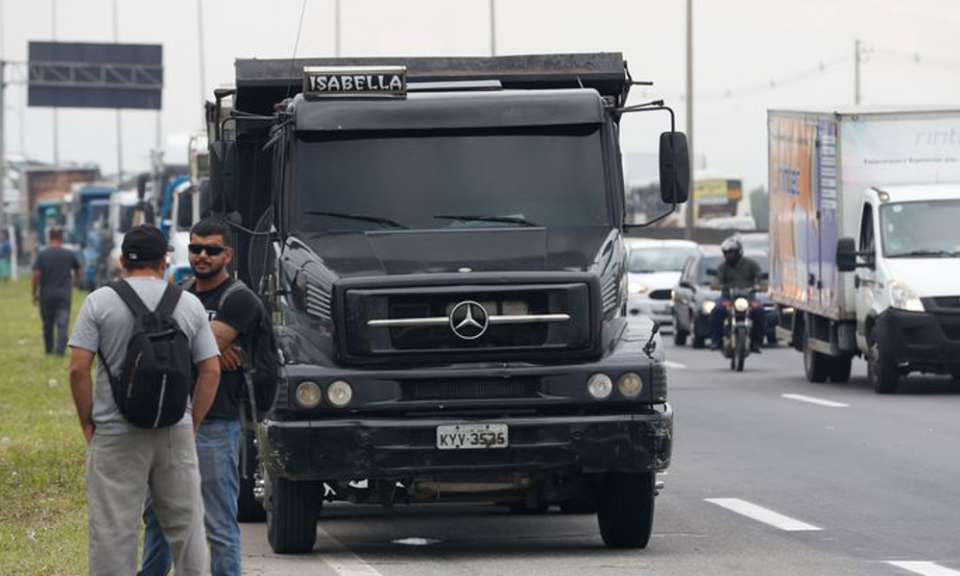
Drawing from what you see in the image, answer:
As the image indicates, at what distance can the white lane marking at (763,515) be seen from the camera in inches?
547

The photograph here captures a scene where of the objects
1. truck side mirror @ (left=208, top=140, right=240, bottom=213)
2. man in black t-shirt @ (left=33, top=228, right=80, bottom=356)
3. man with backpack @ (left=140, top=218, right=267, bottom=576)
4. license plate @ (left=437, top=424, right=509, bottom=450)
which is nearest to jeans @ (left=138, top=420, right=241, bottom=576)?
man with backpack @ (left=140, top=218, right=267, bottom=576)

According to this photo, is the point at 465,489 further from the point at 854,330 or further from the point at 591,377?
the point at 854,330

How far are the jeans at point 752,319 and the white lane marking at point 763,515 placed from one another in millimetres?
15673

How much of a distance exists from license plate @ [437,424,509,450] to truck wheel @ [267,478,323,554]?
803mm

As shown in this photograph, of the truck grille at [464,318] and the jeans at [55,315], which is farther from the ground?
the truck grille at [464,318]

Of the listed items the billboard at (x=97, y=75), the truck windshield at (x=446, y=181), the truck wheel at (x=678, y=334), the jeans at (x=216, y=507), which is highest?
the billboard at (x=97, y=75)

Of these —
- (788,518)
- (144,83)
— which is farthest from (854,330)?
(144,83)

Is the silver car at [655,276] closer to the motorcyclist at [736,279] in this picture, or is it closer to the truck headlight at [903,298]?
the motorcyclist at [736,279]

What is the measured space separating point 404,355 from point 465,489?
746mm

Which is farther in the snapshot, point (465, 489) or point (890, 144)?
point (890, 144)

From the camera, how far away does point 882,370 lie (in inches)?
999

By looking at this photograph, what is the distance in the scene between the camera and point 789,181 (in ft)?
96.3

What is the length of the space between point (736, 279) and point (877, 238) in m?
5.75

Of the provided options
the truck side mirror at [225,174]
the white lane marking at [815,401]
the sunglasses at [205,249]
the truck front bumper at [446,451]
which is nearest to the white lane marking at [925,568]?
the truck front bumper at [446,451]
